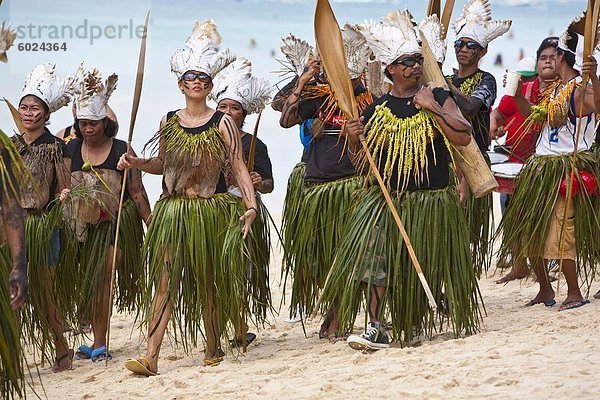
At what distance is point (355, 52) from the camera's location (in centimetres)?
608

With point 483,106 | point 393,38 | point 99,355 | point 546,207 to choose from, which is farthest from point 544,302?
point 99,355

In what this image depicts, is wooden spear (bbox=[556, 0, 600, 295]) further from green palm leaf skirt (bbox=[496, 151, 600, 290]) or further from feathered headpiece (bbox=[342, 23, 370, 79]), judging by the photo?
feathered headpiece (bbox=[342, 23, 370, 79])

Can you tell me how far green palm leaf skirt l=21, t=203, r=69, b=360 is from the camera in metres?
5.90

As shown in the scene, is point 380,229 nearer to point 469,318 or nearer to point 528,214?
point 469,318

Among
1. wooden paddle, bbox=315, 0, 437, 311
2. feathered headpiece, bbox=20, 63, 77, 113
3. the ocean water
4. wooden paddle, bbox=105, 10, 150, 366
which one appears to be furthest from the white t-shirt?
the ocean water

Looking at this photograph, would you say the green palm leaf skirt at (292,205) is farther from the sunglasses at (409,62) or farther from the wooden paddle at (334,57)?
the sunglasses at (409,62)

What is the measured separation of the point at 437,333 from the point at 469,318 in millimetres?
198

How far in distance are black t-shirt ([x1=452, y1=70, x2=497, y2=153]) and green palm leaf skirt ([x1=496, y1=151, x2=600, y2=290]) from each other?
47 centimetres

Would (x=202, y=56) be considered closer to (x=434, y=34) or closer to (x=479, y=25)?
(x=434, y=34)

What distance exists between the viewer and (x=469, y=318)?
558cm

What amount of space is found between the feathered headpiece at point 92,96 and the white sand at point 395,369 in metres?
1.19

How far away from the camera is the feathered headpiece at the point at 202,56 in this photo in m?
5.71

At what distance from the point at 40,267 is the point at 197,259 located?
88cm

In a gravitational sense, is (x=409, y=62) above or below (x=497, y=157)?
above
